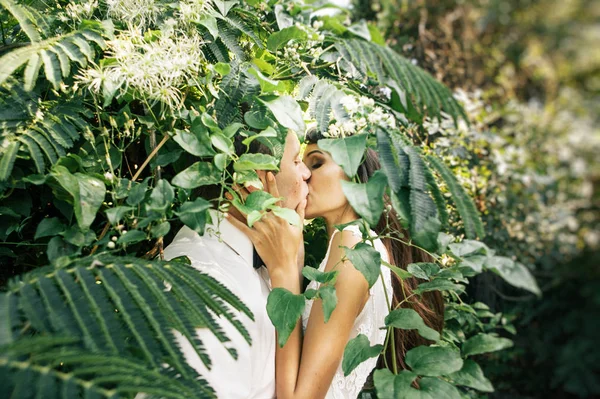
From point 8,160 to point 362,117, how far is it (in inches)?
33.3

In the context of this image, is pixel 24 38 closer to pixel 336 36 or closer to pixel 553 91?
pixel 336 36

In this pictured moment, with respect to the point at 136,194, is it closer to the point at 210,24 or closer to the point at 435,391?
the point at 210,24

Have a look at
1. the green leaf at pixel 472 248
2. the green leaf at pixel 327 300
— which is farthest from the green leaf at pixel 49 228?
the green leaf at pixel 472 248

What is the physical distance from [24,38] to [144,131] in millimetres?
→ 478

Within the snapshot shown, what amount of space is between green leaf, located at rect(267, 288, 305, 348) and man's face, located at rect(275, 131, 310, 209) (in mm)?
593

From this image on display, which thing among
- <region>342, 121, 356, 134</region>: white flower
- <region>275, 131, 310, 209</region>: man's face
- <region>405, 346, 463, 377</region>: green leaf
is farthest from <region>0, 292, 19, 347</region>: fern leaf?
<region>275, 131, 310, 209</region>: man's face

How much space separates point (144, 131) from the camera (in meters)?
1.55

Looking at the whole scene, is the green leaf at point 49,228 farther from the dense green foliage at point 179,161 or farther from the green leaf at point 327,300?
the green leaf at point 327,300

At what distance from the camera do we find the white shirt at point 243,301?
1.59m

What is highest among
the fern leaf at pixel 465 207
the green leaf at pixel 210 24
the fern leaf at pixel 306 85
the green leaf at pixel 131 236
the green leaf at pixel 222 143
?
the green leaf at pixel 210 24

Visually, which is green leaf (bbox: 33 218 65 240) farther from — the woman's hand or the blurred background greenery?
the blurred background greenery

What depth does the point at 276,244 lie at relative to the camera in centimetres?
192

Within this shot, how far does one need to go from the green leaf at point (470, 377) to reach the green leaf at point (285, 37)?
3.22 feet

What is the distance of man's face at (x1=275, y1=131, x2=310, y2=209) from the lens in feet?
6.40
